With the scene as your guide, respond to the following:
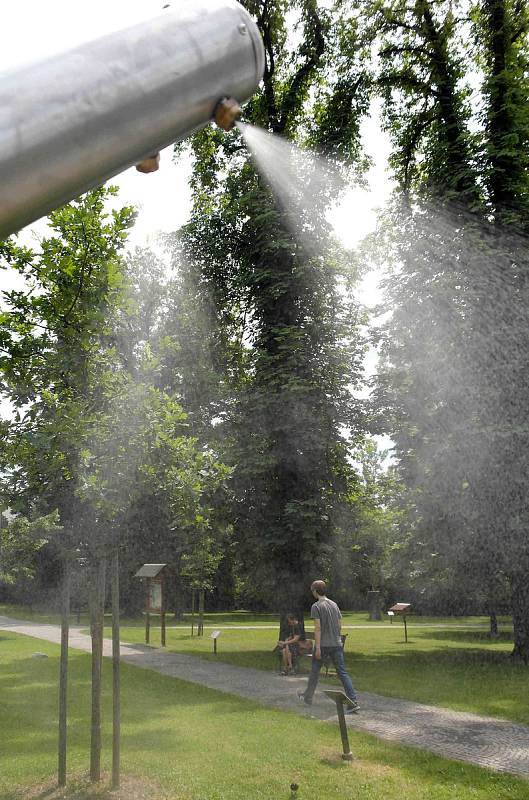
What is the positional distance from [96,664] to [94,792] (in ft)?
3.84

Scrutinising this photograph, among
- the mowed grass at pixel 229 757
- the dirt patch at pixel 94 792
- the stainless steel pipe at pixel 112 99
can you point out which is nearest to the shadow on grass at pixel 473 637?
the mowed grass at pixel 229 757

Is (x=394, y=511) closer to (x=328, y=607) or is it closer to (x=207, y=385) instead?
(x=207, y=385)

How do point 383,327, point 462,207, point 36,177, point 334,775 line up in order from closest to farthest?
1. point 36,177
2. point 334,775
3. point 462,207
4. point 383,327

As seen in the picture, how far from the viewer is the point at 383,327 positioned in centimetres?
2120

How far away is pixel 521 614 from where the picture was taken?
18141 millimetres

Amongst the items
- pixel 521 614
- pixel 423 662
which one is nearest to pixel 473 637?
pixel 521 614

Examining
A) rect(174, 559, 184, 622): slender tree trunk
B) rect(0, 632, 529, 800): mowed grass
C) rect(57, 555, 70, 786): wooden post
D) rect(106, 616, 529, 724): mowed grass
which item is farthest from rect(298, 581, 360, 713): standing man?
rect(174, 559, 184, 622): slender tree trunk

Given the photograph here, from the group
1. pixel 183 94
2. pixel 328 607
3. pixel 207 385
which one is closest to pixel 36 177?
pixel 183 94

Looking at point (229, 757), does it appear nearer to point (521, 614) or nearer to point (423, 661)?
point (423, 661)

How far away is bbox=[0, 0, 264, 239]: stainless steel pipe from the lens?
1.10m

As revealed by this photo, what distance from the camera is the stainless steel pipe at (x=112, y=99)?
3.61 feet

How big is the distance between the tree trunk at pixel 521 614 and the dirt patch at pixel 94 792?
43.7 feet

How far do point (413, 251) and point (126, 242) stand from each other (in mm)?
14714

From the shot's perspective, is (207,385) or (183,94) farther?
(207,385)
